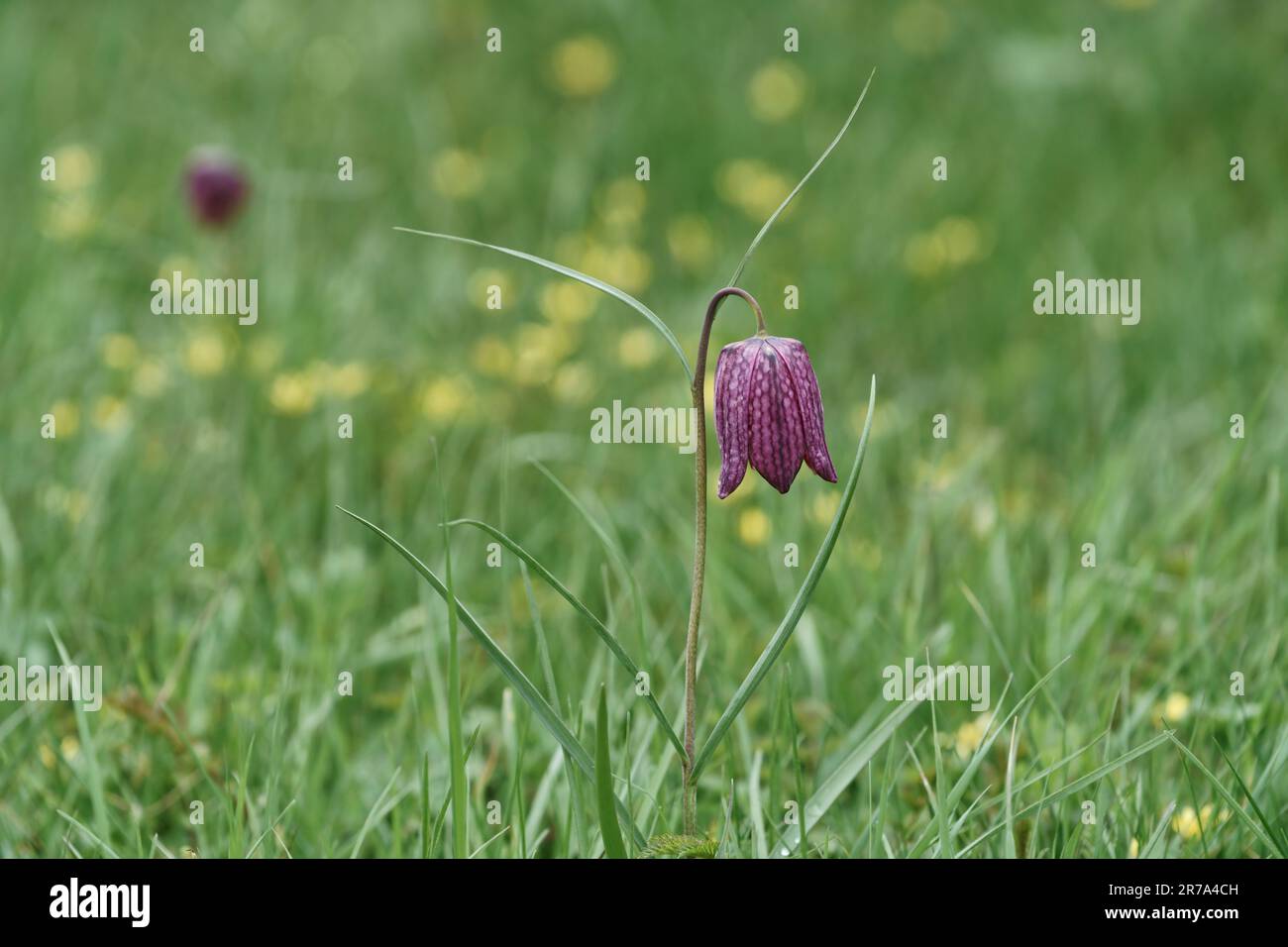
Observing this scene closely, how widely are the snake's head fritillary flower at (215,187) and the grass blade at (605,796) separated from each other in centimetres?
227

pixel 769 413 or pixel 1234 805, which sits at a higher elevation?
pixel 769 413

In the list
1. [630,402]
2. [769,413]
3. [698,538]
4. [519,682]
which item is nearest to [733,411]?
[769,413]

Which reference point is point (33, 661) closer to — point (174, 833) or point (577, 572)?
point (174, 833)

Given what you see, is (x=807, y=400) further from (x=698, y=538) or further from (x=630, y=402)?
(x=630, y=402)

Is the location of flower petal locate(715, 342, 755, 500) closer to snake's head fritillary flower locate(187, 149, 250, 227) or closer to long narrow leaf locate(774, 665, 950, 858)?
long narrow leaf locate(774, 665, 950, 858)

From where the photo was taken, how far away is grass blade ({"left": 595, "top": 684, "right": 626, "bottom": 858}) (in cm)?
128

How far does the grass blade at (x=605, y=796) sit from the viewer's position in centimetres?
128

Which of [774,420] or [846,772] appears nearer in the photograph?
[774,420]

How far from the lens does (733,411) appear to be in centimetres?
139

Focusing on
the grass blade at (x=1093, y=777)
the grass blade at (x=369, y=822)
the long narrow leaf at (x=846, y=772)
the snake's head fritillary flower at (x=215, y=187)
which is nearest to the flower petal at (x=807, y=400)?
the long narrow leaf at (x=846, y=772)

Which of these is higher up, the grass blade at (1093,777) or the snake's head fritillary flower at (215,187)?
the snake's head fritillary flower at (215,187)

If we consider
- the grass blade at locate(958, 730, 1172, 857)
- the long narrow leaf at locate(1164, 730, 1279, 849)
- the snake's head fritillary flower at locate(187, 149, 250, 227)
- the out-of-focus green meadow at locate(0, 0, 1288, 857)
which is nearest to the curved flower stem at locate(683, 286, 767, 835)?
the out-of-focus green meadow at locate(0, 0, 1288, 857)

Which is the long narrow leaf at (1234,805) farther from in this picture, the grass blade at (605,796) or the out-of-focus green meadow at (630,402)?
the grass blade at (605,796)

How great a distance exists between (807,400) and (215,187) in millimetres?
2226
